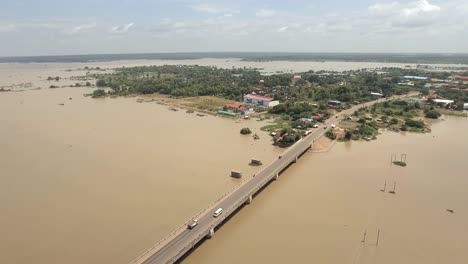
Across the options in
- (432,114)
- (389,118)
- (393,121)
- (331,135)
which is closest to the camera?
(331,135)

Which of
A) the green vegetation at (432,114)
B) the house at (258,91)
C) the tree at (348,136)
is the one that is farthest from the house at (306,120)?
the house at (258,91)

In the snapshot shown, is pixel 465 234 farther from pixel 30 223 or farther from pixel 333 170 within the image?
pixel 30 223

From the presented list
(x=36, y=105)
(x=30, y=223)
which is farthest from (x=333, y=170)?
(x=36, y=105)

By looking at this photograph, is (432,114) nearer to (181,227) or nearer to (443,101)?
(443,101)

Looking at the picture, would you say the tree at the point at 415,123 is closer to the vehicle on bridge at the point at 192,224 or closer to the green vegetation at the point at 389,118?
the green vegetation at the point at 389,118

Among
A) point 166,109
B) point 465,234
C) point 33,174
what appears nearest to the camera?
point 465,234

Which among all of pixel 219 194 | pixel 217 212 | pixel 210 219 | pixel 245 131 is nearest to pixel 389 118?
pixel 245 131
